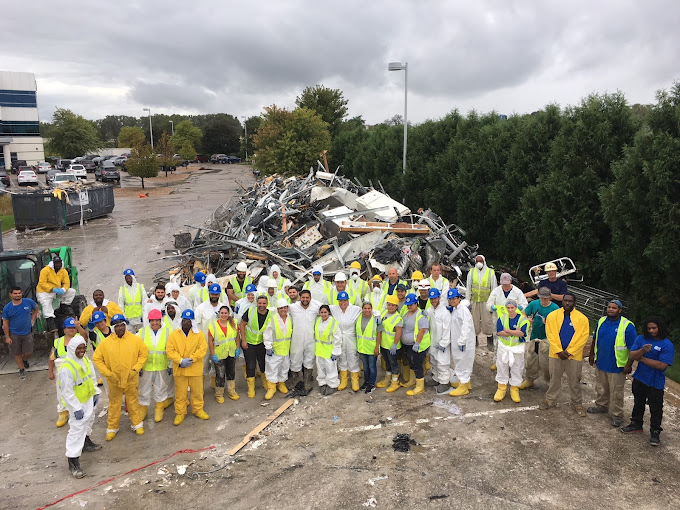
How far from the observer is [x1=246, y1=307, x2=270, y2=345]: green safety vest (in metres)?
7.60

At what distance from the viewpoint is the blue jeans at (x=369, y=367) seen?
7.70 meters

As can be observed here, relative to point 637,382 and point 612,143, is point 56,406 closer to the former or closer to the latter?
point 637,382

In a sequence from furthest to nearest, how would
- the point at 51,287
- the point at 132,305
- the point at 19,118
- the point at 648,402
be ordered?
the point at 19,118 → the point at 132,305 → the point at 51,287 → the point at 648,402

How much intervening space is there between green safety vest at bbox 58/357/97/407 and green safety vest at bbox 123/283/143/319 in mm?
3012

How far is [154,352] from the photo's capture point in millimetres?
6805

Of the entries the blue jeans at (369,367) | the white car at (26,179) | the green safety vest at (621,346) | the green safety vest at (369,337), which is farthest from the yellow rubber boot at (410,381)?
the white car at (26,179)

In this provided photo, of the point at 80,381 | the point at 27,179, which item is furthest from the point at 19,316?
the point at 27,179

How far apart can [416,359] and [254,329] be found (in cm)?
251

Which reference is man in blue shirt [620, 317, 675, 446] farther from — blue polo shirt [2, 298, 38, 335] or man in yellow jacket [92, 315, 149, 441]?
blue polo shirt [2, 298, 38, 335]

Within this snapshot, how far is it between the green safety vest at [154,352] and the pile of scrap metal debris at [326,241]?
4.91 metres

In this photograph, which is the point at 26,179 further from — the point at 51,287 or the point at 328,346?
the point at 328,346

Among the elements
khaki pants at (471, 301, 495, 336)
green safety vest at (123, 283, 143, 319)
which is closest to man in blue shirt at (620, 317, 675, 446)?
khaki pants at (471, 301, 495, 336)

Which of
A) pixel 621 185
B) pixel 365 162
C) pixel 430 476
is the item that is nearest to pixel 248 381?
→ pixel 430 476

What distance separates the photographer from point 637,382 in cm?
627
